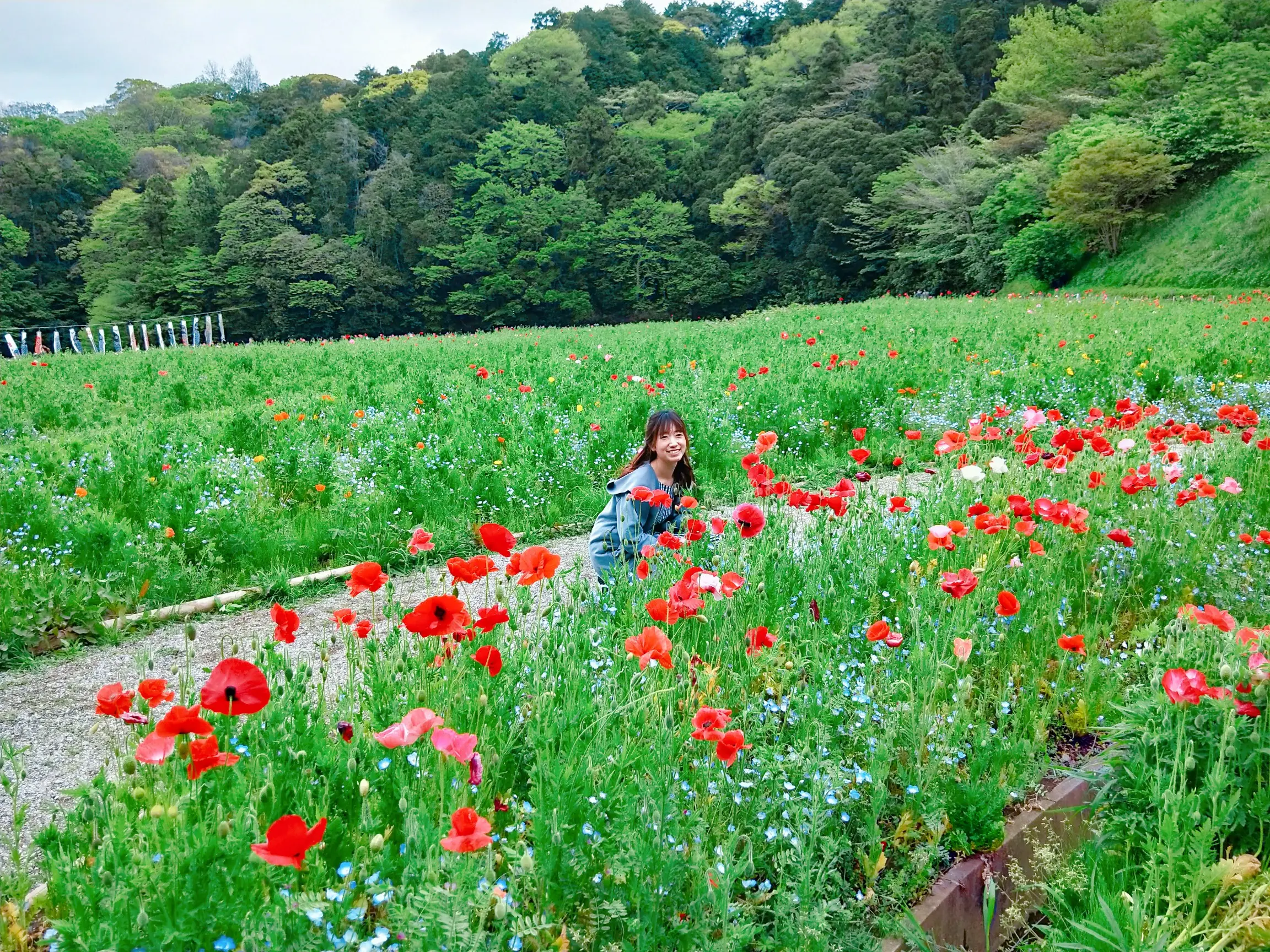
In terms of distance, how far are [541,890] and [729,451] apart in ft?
16.2

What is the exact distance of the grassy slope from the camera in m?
21.1

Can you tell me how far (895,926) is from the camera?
194cm

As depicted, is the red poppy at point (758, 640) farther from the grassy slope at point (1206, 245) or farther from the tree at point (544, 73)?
the tree at point (544, 73)

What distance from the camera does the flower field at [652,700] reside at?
5.27 feet

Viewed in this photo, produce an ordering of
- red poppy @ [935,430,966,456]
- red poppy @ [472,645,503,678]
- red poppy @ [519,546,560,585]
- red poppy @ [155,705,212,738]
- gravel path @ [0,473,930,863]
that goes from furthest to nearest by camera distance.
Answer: red poppy @ [935,430,966,456], gravel path @ [0,473,930,863], red poppy @ [519,546,560,585], red poppy @ [472,645,503,678], red poppy @ [155,705,212,738]

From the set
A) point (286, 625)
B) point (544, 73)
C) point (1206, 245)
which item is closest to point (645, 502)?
point (286, 625)

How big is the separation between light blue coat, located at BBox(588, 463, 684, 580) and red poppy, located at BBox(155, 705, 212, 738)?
191cm

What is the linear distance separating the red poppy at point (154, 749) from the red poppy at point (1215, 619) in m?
2.34

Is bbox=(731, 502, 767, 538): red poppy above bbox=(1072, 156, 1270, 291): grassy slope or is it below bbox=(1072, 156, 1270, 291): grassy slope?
below

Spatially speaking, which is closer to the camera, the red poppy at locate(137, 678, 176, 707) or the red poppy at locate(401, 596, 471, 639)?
the red poppy at locate(137, 678, 176, 707)

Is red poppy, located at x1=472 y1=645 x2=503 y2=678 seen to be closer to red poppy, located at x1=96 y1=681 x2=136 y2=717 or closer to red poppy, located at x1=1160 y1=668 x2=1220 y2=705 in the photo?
red poppy, located at x1=96 y1=681 x2=136 y2=717

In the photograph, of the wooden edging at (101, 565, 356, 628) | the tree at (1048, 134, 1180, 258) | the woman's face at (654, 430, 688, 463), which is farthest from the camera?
the tree at (1048, 134, 1180, 258)

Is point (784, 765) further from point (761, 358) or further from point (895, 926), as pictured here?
point (761, 358)

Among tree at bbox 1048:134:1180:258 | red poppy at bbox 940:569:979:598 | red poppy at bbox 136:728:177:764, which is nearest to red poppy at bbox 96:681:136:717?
red poppy at bbox 136:728:177:764
